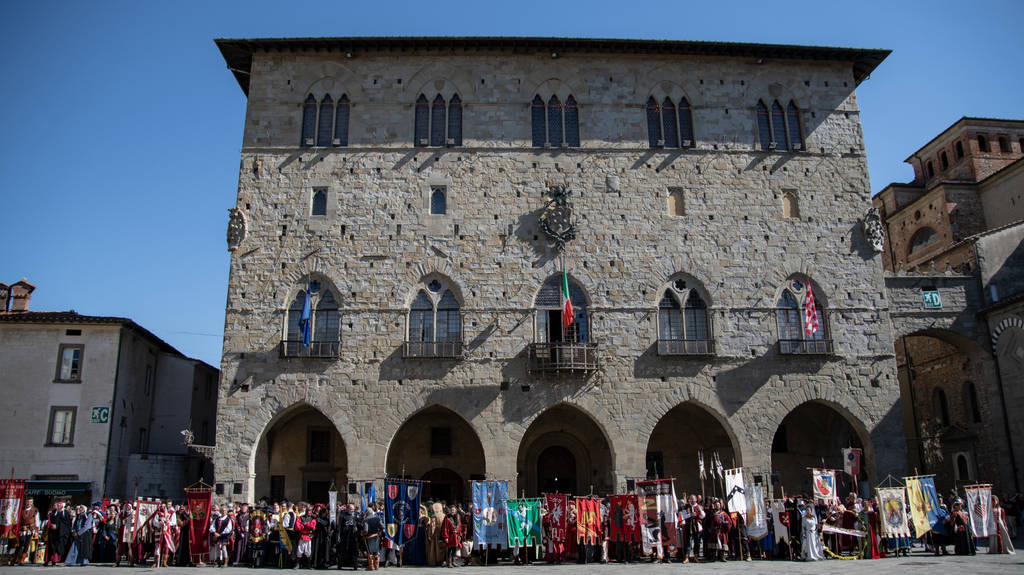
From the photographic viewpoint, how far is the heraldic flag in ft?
59.4

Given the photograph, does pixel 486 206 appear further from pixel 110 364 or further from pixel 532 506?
pixel 110 364

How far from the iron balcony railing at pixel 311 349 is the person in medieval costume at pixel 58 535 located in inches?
272

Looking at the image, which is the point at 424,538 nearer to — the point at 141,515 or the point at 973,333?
the point at 141,515

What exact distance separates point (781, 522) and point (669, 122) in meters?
13.4

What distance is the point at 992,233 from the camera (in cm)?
2591

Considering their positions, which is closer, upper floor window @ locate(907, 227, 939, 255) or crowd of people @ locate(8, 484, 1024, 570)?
crowd of people @ locate(8, 484, 1024, 570)

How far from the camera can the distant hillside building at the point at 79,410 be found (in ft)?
79.7

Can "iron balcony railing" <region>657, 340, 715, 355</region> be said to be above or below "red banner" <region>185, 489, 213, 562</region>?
above

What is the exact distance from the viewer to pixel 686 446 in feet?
83.3

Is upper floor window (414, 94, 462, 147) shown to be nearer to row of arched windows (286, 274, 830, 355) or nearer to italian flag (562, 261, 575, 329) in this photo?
row of arched windows (286, 274, 830, 355)

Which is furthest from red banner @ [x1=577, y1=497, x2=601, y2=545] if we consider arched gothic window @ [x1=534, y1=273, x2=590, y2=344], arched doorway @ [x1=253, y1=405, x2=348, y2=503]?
arched doorway @ [x1=253, y1=405, x2=348, y2=503]

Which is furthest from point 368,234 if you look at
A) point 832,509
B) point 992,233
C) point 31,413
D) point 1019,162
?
point 1019,162

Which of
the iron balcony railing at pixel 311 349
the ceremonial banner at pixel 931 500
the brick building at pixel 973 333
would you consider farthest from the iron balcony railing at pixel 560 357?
the brick building at pixel 973 333

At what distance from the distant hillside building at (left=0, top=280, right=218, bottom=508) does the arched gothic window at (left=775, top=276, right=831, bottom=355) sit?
20.9 m
